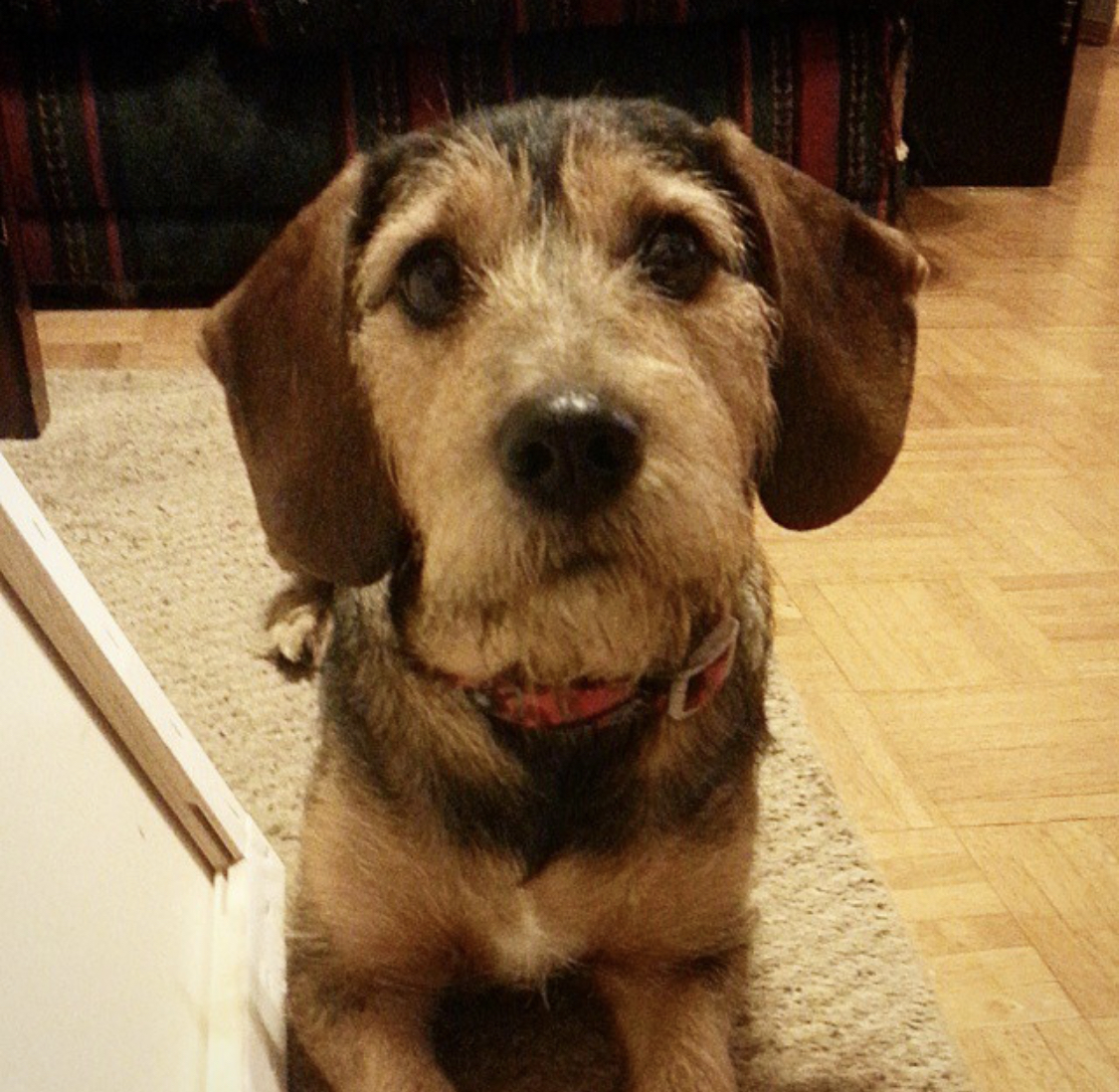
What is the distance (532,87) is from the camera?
10.8 feet

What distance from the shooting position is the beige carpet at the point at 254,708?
148 cm

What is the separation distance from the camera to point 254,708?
1984 mm

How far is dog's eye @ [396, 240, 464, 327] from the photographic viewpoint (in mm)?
1255

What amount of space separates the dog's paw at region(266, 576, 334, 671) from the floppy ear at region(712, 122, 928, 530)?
0.94 metres

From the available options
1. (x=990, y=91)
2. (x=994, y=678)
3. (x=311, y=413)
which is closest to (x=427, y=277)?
(x=311, y=413)

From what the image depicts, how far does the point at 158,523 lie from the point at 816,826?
1399 mm

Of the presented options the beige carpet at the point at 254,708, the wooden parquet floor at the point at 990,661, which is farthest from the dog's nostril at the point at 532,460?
the wooden parquet floor at the point at 990,661

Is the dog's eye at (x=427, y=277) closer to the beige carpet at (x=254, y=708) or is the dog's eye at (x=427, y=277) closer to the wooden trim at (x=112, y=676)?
the wooden trim at (x=112, y=676)

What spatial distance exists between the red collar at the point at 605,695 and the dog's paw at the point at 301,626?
2.68ft

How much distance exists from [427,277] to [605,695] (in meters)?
0.45

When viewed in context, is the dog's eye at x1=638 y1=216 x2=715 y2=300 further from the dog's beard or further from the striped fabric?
the striped fabric

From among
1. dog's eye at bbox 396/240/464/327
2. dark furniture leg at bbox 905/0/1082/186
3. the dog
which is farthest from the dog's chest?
dark furniture leg at bbox 905/0/1082/186

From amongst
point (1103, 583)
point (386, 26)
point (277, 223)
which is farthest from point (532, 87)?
point (1103, 583)

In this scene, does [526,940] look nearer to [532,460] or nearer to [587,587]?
[587,587]
